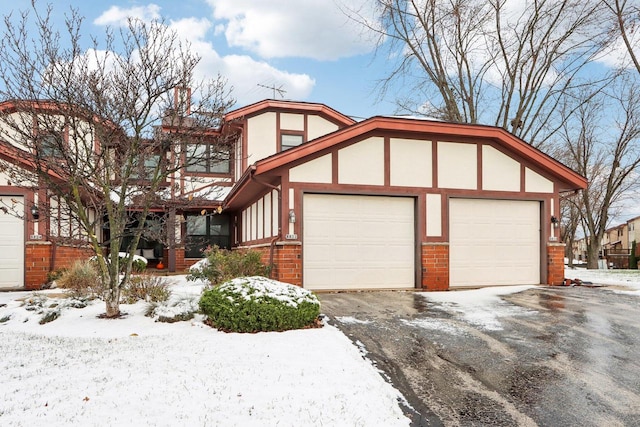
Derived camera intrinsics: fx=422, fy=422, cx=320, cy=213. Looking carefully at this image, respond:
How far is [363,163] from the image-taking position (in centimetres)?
1005

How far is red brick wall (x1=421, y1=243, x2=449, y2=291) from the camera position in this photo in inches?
401

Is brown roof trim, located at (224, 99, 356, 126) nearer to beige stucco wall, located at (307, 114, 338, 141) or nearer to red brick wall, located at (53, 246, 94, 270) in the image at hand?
beige stucco wall, located at (307, 114, 338, 141)

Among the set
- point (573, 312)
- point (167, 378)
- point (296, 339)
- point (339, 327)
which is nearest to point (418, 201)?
point (573, 312)

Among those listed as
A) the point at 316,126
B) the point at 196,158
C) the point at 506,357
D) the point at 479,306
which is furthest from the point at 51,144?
the point at 316,126

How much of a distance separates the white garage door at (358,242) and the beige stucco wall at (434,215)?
0.40 metres

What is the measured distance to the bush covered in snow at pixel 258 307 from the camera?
5.57 m

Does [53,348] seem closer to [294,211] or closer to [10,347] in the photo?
[10,347]

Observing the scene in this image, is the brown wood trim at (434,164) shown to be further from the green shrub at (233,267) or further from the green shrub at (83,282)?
the green shrub at (83,282)

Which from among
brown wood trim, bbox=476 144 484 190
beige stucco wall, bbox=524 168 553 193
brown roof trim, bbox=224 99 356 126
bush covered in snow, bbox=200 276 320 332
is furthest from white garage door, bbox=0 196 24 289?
beige stucco wall, bbox=524 168 553 193

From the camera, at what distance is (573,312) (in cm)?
732

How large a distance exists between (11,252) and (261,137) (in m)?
8.38

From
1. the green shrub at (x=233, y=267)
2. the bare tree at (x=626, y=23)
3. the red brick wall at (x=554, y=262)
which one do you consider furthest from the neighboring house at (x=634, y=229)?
the green shrub at (x=233, y=267)

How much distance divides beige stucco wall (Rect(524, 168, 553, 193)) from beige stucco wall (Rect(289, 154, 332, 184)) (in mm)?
5350

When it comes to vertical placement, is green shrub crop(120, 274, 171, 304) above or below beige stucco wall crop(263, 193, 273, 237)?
below
